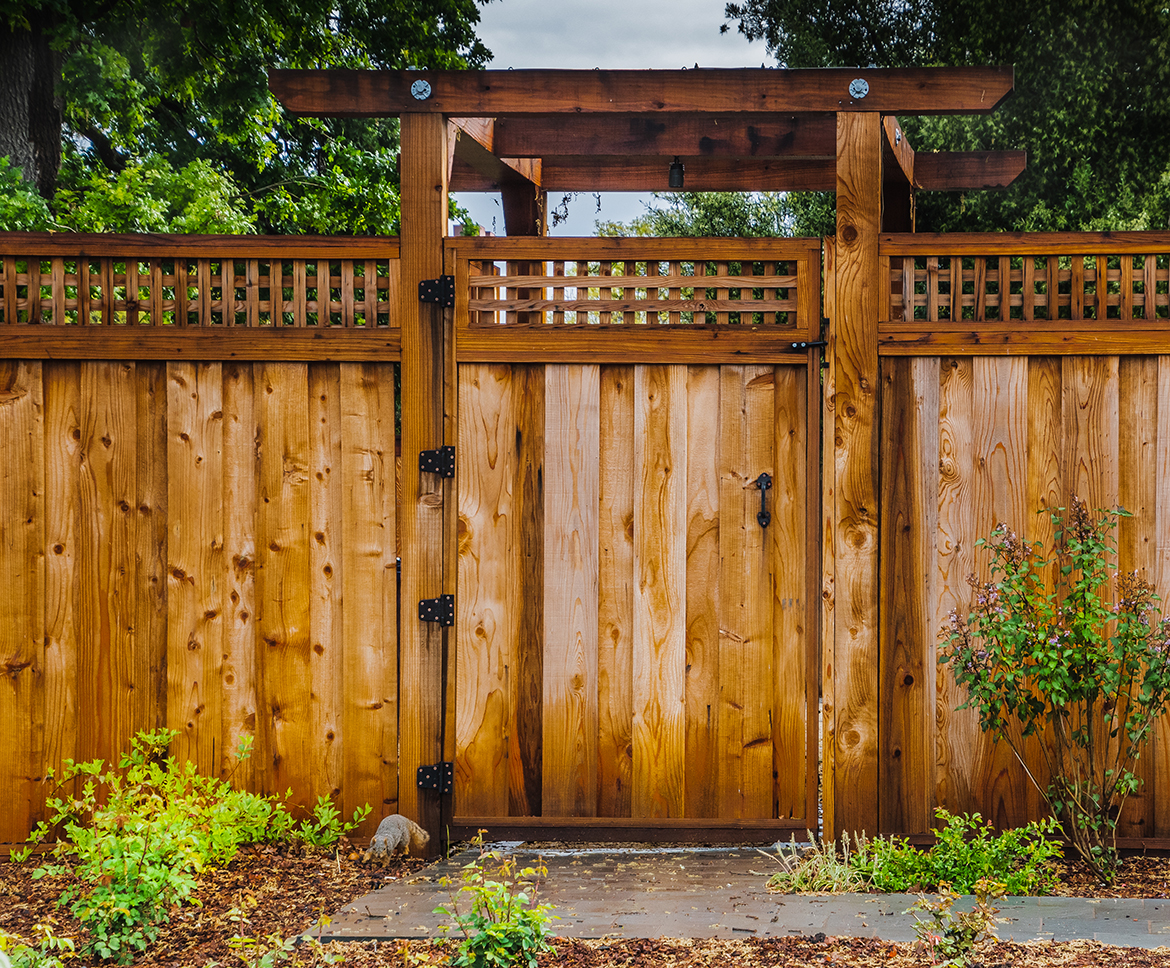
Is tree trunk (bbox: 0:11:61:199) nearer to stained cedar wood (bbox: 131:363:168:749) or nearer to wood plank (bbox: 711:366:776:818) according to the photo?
stained cedar wood (bbox: 131:363:168:749)

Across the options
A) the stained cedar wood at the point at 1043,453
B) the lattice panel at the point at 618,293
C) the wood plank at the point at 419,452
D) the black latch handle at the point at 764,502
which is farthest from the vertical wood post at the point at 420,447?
the stained cedar wood at the point at 1043,453

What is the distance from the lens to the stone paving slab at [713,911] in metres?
2.75

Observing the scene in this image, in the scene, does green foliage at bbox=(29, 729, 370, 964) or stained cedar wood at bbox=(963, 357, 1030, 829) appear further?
stained cedar wood at bbox=(963, 357, 1030, 829)

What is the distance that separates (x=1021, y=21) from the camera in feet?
34.3

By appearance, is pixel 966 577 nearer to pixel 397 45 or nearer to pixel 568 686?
pixel 568 686

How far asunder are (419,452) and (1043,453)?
8.07 feet

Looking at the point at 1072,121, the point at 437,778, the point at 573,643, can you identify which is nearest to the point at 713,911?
the point at 573,643

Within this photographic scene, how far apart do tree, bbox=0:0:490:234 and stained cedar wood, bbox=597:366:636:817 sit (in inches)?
159

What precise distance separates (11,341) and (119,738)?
1.65m

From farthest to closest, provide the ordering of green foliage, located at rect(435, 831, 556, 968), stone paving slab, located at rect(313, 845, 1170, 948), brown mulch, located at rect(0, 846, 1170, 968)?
stone paving slab, located at rect(313, 845, 1170, 948), brown mulch, located at rect(0, 846, 1170, 968), green foliage, located at rect(435, 831, 556, 968)

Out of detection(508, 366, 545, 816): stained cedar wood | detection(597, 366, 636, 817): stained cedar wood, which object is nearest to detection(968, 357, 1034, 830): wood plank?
detection(597, 366, 636, 817): stained cedar wood

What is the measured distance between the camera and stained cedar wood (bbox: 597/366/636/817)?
12.0 ft

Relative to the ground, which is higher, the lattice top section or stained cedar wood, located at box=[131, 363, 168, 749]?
the lattice top section

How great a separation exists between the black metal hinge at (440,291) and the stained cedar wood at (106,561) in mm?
1239
